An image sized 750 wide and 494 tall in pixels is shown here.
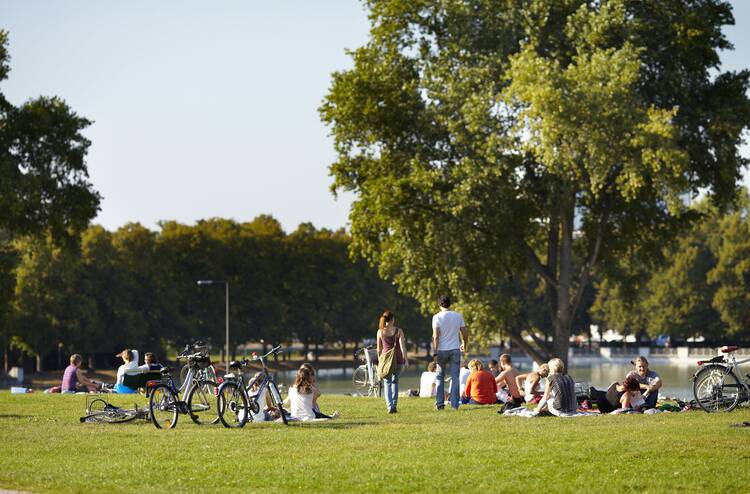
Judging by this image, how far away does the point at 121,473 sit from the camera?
15242 millimetres

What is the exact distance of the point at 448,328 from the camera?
2503 centimetres

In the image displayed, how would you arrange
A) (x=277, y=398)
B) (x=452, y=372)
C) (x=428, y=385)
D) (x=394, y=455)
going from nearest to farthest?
(x=394, y=455)
(x=277, y=398)
(x=452, y=372)
(x=428, y=385)

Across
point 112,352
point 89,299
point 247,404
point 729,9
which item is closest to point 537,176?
point 729,9

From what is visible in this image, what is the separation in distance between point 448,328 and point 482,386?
91.9 inches

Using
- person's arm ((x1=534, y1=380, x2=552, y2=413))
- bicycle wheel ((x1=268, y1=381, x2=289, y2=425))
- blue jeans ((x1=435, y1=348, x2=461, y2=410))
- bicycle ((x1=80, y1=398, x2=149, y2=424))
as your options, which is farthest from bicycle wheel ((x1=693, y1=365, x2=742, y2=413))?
bicycle ((x1=80, y1=398, x2=149, y2=424))

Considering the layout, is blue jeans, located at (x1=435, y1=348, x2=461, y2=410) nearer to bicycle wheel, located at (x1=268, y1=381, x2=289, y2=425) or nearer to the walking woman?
the walking woman

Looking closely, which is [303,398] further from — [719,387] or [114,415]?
[719,387]

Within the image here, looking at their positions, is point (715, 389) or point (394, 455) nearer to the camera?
point (394, 455)

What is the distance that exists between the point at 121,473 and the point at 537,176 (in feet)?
96.8

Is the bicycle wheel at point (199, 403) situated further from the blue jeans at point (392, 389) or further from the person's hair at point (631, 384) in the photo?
the person's hair at point (631, 384)

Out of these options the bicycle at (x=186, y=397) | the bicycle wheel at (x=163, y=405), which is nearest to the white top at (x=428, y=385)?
the bicycle at (x=186, y=397)

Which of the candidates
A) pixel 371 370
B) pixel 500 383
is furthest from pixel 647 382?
pixel 371 370

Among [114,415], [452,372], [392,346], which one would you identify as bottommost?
[114,415]

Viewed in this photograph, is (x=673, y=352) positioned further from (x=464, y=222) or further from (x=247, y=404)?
(x=247, y=404)
